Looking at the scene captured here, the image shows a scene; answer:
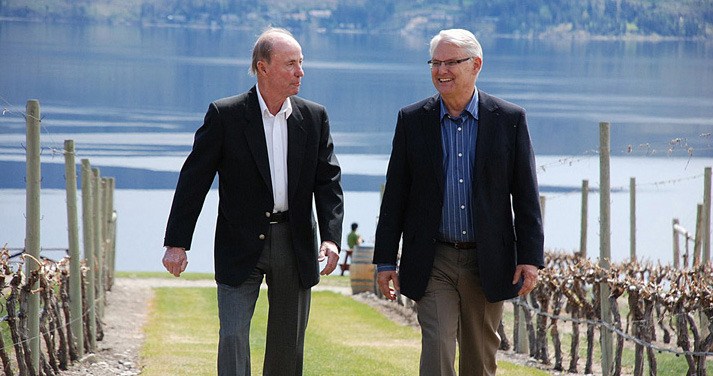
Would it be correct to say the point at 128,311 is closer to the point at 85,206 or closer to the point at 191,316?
the point at 191,316

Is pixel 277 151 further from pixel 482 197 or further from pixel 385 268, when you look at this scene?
pixel 482 197

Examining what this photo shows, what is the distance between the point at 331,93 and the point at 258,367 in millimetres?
122329

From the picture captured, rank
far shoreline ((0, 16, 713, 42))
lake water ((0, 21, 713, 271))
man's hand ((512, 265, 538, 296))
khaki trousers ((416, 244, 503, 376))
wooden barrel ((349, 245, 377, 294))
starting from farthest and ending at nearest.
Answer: far shoreline ((0, 16, 713, 42))
lake water ((0, 21, 713, 271))
wooden barrel ((349, 245, 377, 294))
man's hand ((512, 265, 538, 296))
khaki trousers ((416, 244, 503, 376))

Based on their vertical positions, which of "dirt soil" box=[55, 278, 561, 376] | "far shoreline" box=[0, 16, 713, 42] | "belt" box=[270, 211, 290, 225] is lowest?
"dirt soil" box=[55, 278, 561, 376]

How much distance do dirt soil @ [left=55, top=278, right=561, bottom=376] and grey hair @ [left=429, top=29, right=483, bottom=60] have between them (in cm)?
515

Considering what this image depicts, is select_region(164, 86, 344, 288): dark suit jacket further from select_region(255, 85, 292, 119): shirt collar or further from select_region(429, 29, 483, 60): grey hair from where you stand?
select_region(429, 29, 483, 60): grey hair

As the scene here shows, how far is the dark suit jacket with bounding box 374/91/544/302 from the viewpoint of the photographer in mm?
6609

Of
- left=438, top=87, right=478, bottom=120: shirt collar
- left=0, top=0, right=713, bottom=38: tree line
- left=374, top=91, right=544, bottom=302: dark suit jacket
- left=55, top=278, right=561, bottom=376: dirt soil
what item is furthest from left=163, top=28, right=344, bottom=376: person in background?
left=0, top=0, right=713, bottom=38: tree line

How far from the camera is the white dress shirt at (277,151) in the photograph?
6.83m

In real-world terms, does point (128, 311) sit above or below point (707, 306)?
below

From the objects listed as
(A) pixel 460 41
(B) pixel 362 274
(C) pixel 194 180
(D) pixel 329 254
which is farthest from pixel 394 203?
(B) pixel 362 274

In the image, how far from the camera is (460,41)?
21.5 feet

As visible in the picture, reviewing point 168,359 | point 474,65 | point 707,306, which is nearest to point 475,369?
point 474,65

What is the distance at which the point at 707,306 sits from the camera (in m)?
10.1
